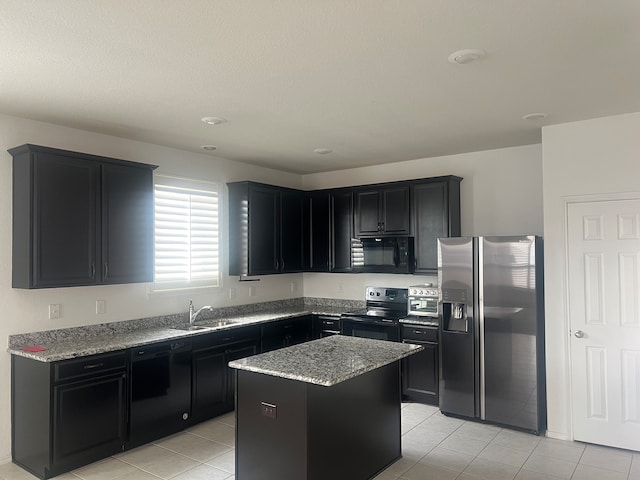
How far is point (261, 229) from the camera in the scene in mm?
5504

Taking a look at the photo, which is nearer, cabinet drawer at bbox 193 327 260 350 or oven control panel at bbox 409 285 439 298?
cabinet drawer at bbox 193 327 260 350

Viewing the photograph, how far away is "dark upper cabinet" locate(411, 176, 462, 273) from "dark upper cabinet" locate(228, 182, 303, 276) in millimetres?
1589

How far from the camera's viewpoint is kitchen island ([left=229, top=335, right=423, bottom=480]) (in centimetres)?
281

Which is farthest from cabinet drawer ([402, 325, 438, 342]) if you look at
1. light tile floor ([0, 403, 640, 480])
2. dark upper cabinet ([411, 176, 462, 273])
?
light tile floor ([0, 403, 640, 480])

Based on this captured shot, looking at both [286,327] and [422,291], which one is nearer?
[422,291]

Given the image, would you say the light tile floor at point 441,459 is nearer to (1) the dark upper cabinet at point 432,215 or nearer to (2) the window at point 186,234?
(2) the window at point 186,234

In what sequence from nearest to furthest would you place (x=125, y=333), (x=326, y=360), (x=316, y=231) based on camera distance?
1. (x=326, y=360)
2. (x=125, y=333)
3. (x=316, y=231)

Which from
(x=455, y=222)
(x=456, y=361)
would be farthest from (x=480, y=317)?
(x=455, y=222)

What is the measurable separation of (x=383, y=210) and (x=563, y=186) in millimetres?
2050

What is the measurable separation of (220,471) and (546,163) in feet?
12.2

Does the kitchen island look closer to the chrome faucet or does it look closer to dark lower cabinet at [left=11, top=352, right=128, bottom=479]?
dark lower cabinet at [left=11, top=352, right=128, bottom=479]

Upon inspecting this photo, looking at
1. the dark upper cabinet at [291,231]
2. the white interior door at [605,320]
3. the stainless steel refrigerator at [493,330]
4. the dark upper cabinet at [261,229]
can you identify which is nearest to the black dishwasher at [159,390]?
the dark upper cabinet at [261,229]

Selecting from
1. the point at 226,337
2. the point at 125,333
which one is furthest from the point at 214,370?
the point at 125,333

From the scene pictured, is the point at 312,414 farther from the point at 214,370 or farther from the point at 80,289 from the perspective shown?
the point at 80,289
